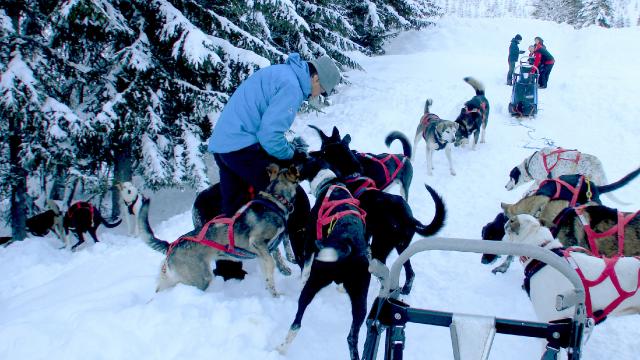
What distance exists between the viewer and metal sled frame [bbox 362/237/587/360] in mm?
1651

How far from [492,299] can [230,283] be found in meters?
2.61

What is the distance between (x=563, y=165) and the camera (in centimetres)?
552

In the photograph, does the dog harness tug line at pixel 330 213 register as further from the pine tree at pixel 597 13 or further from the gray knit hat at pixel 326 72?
the pine tree at pixel 597 13

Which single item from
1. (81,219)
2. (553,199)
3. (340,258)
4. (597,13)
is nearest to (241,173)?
(340,258)

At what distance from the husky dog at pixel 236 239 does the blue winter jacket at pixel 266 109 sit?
1.29 ft

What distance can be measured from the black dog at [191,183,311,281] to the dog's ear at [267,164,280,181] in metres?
0.35

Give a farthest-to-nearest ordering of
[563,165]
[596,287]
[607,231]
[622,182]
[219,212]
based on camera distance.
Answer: [563,165]
[622,182]
[219,212]
[607,231]
[596,287]

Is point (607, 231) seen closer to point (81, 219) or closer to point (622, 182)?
point (622, 182)

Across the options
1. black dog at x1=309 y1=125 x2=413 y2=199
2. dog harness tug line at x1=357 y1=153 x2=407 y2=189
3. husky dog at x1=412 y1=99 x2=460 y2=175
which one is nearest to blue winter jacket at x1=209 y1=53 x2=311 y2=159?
black dog at x1=309 y1=125 x2=413 y2=199

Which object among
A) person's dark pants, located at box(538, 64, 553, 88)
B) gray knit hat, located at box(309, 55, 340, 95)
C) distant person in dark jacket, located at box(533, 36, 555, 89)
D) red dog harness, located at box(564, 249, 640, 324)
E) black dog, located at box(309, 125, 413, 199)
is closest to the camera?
red dog harness, located at box(564, 249, 640, 324)

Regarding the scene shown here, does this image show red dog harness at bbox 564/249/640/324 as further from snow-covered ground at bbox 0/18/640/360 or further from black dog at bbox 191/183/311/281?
black dog at bbox 191/183/311/281

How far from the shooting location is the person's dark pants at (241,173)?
11.2 ft

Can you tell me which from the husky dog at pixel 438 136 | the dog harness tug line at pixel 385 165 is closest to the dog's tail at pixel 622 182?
the dog harness tug line at pixel 385 165

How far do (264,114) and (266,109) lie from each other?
5 centimetres
